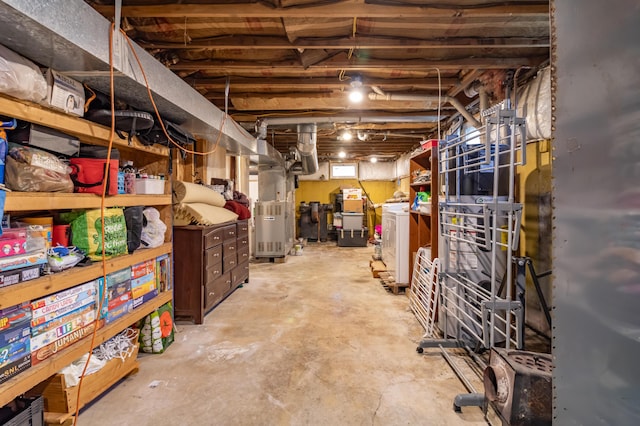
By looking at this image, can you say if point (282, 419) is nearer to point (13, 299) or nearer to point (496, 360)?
point (496, 360)

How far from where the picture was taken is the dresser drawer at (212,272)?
3110 mm

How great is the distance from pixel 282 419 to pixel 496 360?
4.02 feet

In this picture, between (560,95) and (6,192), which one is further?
(6,192)

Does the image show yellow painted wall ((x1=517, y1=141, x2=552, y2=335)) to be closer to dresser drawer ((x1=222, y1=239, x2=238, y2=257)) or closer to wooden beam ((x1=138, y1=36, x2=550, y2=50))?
wooden beam ((x1=138, y1=36, x2=550, y2=50))

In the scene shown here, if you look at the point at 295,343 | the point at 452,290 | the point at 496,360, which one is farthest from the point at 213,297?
the point at 496,360

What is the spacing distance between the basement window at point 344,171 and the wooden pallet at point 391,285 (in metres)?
5.70

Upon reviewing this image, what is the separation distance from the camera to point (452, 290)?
8.28ft

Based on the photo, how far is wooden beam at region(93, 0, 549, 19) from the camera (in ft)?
6.08

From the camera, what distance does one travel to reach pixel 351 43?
2.30 metres

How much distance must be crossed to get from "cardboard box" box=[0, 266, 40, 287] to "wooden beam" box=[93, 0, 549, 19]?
1.56 meters

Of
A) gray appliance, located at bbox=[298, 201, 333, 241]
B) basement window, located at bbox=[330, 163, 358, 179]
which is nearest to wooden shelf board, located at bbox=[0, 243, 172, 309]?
gray appliance, located at bbox=[298, 201, 333, 241]

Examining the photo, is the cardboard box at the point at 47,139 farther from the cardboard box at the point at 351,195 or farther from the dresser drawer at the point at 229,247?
the cardboard box at the point at 351,195

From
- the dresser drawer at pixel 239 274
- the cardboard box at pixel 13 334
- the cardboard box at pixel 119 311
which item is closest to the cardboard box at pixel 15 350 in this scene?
the cardboard box at pixel 13 334

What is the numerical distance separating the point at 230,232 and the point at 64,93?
2.39 meters
